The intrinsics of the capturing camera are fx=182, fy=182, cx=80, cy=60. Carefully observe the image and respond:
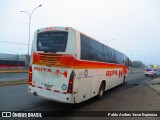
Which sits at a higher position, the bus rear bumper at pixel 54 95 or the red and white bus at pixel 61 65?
the red and white bus at pixel 61 65

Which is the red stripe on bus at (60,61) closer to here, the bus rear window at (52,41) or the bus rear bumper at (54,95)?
the bus rear window at (52,41)

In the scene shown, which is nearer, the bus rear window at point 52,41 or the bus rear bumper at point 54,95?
the bus rear bumper at point 54,95

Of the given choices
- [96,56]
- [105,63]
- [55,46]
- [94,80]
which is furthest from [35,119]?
[105,63]

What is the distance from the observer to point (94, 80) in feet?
29.3

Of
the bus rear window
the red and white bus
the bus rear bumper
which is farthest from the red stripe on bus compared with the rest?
the bus rear bumper

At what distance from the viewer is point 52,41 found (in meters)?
7.51

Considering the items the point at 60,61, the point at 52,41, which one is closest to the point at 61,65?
the point at 60,61

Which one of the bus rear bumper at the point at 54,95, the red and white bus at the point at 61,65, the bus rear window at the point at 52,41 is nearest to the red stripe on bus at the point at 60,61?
the red and white bus at the point at 61,65

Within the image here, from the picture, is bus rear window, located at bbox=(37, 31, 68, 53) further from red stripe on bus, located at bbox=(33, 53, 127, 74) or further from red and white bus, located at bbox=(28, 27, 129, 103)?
red stripe on bus, located at bbox=(33, 53, 127, 74)

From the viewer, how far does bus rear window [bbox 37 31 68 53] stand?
727cm

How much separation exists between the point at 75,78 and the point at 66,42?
1465mm

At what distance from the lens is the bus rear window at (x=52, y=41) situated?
727cm

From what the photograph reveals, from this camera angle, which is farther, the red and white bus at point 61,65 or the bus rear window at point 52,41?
the bus rear window at point 52,41

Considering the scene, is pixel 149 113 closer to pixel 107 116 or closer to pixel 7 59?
pixel 107 116
